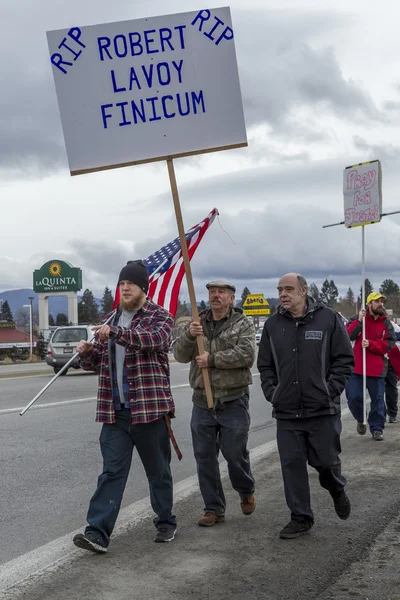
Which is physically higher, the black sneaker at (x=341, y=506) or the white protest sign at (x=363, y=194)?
the white protest sign at (x=363, y=194)

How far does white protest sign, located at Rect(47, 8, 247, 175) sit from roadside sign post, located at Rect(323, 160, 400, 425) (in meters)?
5.77

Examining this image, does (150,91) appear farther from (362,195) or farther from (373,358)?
(362,195)

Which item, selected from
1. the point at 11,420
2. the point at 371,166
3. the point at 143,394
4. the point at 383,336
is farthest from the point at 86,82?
the point at 11,420

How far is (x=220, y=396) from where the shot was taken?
5828 millimetres

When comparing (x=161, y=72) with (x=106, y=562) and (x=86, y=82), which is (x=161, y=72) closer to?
(x=86, y=82)

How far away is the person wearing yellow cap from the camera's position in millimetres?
9758

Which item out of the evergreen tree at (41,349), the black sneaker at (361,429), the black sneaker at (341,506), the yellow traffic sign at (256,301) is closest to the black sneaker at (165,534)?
the black sneaker at (341,506)

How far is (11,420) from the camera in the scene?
481 inches

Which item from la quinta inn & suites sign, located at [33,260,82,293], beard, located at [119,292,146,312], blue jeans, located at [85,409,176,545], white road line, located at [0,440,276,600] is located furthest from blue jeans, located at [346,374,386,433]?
la quinta inn & suites sign, located at [33,260,82,293]

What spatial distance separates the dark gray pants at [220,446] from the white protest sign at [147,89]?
1.92m

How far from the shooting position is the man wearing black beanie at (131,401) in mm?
5188

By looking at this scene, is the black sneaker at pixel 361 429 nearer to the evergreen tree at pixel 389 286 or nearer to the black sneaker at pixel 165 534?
the black sneaker at pixel 165 534

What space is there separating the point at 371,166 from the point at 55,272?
51.5 meters

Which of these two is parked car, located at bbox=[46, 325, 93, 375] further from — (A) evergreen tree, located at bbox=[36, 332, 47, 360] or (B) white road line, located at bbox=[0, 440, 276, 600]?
(B) white road line, located at bbox=[0, 440, 276, 600]
